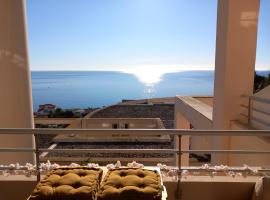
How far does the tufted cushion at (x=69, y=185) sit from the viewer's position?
1.68 m

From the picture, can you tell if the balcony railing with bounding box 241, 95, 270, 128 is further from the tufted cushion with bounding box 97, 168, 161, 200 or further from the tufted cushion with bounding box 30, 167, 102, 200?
the tufted cushion with bounding box 30, 167, 102, 200

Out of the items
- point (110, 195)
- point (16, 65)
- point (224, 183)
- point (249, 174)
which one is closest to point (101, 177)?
point (110, 195)

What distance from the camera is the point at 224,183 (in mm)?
2205

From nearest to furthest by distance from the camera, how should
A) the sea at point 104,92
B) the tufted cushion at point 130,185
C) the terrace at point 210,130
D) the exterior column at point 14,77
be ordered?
the tufted cushion at point 130,185
the terrace at point 210,130
the exterior column at point 14,77
the sea at point 104,92

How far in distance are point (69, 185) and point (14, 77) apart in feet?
7.50

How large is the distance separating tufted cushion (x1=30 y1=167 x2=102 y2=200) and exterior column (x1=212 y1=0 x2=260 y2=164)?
3121mm

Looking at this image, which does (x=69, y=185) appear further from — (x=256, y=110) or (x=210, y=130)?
(x=256, y=110)

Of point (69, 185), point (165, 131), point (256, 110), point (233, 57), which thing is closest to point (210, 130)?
point (165, 131)

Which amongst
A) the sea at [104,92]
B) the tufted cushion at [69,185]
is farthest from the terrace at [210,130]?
the sea at [104,92]

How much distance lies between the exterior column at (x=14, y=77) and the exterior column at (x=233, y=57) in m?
3.15

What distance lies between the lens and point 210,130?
76.7 inches

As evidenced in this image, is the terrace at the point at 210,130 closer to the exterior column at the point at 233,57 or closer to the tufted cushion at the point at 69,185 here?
the exterior column at the point at 233,57

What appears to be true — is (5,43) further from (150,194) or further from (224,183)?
(224,183)

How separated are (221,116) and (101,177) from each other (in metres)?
3.13
